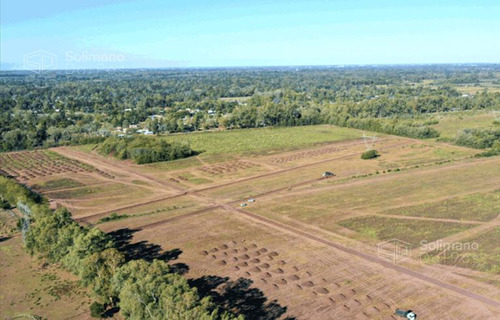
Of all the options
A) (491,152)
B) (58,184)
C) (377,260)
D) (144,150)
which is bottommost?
(377,260)

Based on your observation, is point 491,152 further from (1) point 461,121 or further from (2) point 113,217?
(2) point 113,217

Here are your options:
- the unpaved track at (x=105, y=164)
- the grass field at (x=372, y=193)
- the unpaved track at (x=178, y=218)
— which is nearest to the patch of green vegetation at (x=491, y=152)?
the grass field at (x=372, y=193)

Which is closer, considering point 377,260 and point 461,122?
point 377,260

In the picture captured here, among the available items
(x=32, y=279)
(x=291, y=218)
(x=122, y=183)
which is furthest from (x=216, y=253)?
(x=122, y=183)

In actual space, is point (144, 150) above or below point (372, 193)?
above

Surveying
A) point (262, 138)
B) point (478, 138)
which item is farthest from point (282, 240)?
point (478, 138)
